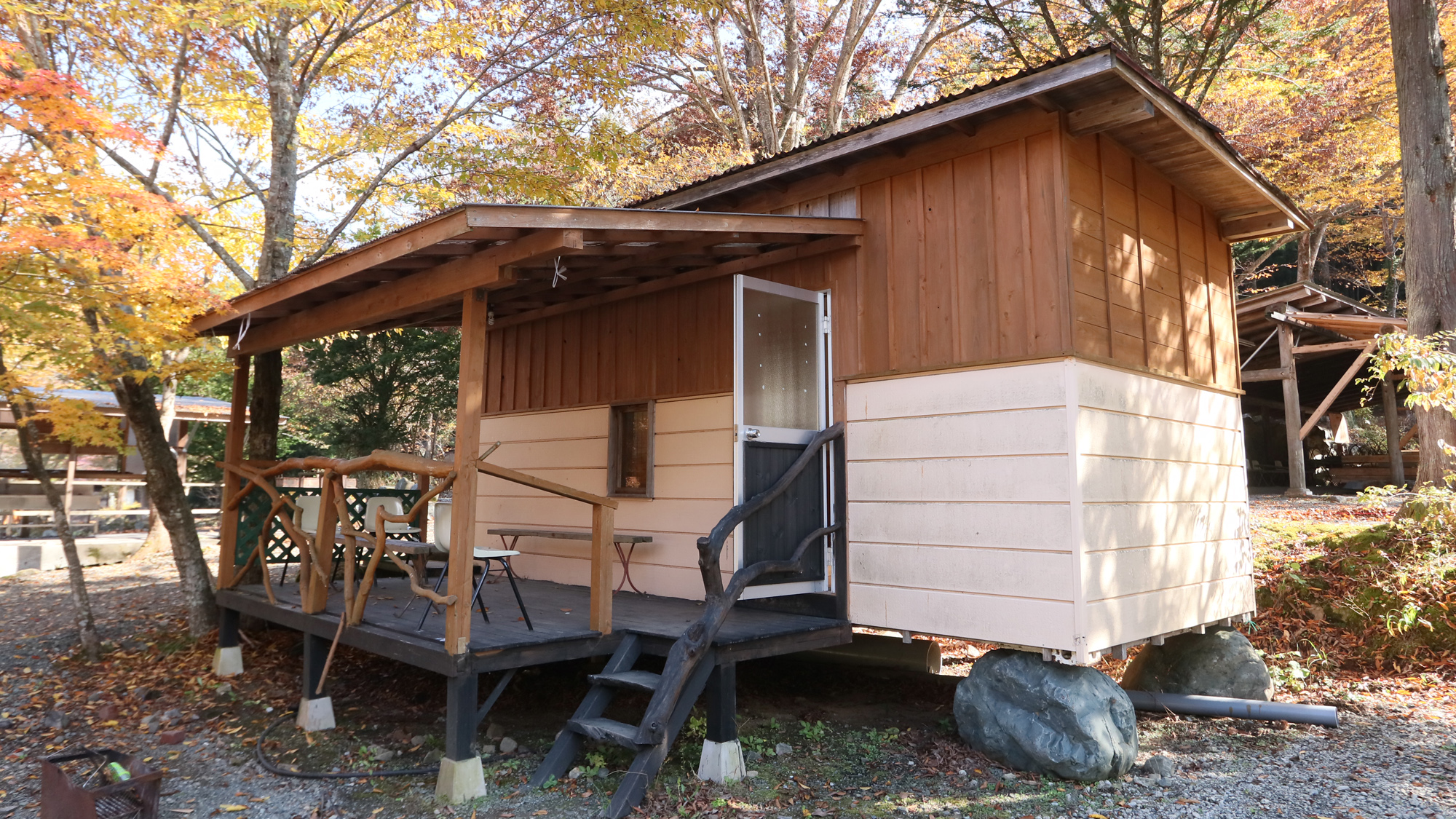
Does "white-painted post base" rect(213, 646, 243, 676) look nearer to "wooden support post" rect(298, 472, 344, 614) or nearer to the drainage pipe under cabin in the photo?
"wooden support post" rect(298, 472, 344, 614)

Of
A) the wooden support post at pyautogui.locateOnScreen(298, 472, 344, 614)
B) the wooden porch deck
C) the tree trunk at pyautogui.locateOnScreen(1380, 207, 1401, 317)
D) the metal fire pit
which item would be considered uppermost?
the tree trunk at pyautogui.locateOnScreen(1380, 207, 1401, 317)

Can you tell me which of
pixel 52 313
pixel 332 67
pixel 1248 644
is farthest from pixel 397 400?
pixel 1248 644

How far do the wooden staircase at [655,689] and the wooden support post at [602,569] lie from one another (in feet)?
0.60

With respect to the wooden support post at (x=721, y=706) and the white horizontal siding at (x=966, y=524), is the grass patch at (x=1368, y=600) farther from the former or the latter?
the wooden support post at (x=721, y=706)

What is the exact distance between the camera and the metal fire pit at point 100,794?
3635mm

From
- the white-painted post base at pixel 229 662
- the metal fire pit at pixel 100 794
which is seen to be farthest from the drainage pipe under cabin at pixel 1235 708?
the white-painted post base at pixel 229 662

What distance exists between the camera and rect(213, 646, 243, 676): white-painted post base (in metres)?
6.71

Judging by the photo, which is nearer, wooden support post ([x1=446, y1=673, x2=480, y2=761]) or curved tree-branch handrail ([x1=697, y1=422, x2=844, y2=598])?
A: wooden support post ([x1=446, y1=673, x2=480, y2=761])

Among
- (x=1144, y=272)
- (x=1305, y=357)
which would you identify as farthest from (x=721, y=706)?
(x=1305, y=357)

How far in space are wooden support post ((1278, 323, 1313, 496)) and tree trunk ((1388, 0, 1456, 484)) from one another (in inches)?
225

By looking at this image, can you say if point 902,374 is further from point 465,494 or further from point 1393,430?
point 1393,430

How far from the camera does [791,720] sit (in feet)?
18.4

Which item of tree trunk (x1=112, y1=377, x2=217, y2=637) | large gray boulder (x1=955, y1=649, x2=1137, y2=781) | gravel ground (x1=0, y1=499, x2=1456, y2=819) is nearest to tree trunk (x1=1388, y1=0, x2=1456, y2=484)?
gravel ground (x1=0, y1=499, x2=1456, y2=819)

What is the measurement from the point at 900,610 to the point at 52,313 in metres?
6.43
